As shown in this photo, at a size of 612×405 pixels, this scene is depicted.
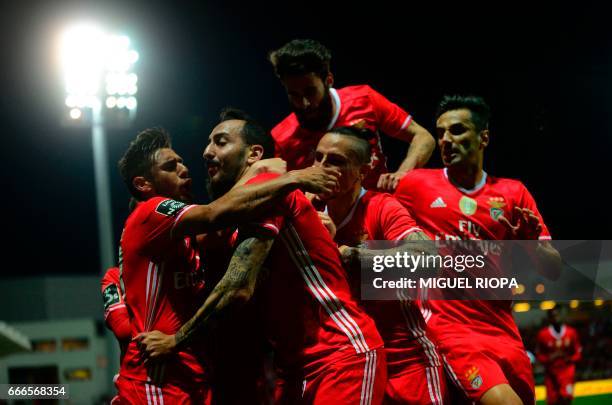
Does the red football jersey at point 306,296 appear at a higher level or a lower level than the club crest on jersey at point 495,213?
lower

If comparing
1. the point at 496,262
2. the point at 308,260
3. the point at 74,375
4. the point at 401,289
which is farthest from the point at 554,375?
the point at 74,375

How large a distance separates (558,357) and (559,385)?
0.68m

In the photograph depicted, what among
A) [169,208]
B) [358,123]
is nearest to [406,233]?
[169,208]

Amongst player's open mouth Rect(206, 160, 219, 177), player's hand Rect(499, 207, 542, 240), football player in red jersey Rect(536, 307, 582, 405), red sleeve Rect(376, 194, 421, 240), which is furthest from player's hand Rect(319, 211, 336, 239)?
football player in red jersey Rect(536, 307, 582, 405)

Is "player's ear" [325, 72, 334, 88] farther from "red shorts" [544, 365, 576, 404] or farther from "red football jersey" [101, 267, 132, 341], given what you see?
"red shorts" [544, 365, 576, 404]

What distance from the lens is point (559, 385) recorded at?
13.1m

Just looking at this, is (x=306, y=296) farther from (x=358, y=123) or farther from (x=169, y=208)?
(x=358, y=123)

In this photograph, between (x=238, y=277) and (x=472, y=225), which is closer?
(x=238, y=277)

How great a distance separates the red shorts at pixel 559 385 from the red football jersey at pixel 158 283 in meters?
10.2

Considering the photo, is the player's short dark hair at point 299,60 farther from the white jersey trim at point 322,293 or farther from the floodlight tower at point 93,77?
the floodlight tower at point 93,77

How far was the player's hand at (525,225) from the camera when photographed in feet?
15.8

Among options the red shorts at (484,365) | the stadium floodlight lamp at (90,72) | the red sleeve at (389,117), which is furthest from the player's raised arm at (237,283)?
the stadium floodlight lamp at (90,72)

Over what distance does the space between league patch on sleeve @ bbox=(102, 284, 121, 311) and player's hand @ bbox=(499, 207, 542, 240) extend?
2600 mm

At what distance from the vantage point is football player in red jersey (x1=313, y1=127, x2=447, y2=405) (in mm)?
4406
